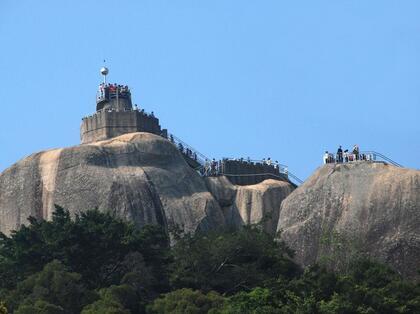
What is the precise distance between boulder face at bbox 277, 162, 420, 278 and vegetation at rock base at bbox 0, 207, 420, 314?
1436 mm

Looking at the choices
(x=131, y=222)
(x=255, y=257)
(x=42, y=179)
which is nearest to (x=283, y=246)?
(x=255, y=257)

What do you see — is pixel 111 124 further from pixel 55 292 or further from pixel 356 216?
pixel 55 292

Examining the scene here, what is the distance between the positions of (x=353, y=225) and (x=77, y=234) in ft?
39.7

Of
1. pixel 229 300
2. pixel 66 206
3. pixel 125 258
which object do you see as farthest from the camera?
pixel 66 206

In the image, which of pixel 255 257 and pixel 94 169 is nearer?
pixel 255 257

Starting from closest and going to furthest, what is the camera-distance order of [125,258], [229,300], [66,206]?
[229,300] < [125,258] < [66,206]

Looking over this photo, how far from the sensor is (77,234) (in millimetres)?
76750

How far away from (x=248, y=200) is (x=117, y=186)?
7408mm

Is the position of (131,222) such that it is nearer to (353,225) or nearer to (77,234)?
(77,234)

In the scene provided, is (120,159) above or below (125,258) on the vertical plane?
above

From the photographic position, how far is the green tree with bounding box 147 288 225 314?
2776 inches

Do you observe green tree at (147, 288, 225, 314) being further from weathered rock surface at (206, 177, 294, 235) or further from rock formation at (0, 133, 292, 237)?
weathered rock surface at (206, 177, 294, 235)

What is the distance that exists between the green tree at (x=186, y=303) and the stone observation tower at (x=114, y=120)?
17056 millimetres

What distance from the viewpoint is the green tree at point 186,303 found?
231 ft
